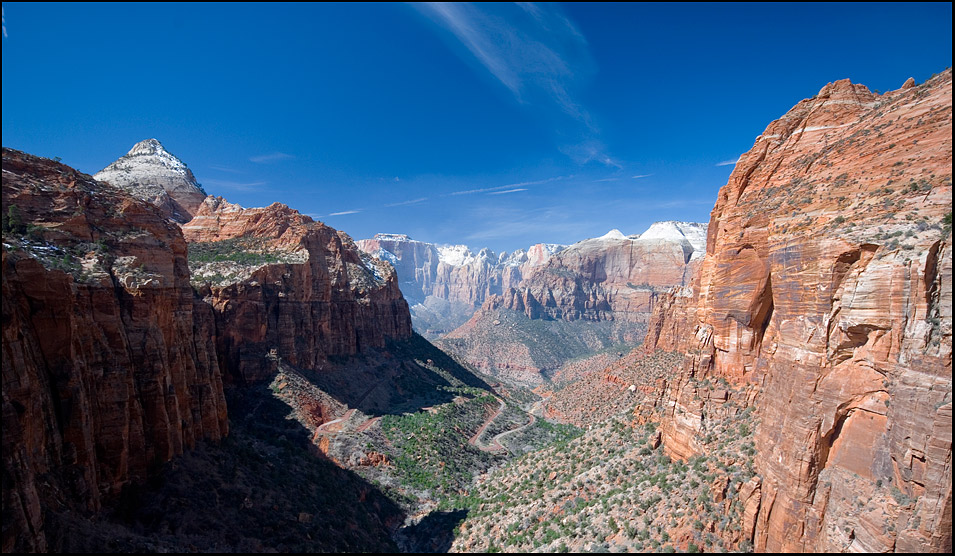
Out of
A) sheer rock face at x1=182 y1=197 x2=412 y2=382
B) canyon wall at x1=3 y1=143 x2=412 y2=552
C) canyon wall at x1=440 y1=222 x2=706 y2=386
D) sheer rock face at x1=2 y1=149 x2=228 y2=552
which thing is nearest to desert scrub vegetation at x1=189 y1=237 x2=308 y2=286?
sheer rock face at x1=182 y1=197 x2=412 y2=382

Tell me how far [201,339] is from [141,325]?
849 cm

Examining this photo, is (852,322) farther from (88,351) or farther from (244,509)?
(88,351)

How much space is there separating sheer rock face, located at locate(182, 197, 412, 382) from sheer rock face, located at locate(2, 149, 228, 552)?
23.4 m

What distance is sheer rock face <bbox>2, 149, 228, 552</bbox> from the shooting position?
55.3ft

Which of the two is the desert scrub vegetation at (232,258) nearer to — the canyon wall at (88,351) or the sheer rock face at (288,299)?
the sheer rock face at (288,299)

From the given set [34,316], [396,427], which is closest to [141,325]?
[34,316]

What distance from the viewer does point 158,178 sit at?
8350cm

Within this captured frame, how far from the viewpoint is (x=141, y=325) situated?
25812 millimetres

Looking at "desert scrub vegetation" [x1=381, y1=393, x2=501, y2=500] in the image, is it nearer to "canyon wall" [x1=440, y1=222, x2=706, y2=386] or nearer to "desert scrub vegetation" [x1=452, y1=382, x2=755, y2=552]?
"desert scrub vegetation" [x1=452, y1=382, x2=755, y2=552]

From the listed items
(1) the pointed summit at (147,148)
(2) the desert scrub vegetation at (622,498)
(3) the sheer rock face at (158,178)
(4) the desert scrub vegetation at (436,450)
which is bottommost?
(4) the desert scrub vegetation at (436,450)

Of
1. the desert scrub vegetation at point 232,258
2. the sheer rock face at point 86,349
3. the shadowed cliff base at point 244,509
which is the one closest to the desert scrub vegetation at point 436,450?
the shadowed cliff base at point 244,509

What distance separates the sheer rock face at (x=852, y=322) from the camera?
49.5 ft

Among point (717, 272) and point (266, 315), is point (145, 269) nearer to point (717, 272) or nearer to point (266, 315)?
point (266, 315)

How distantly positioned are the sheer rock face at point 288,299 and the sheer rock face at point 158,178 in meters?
10.5
